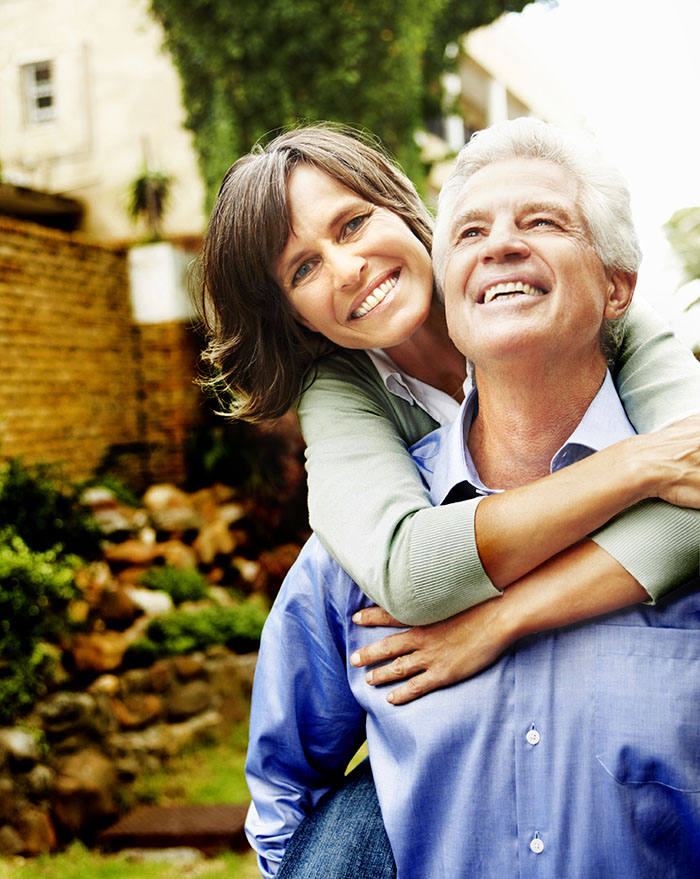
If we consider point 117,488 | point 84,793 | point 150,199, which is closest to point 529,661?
point 84,793

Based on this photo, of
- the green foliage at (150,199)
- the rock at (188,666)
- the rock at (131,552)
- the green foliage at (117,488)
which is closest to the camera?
the rock at (188,666)

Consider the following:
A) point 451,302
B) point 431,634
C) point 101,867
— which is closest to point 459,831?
point 431,634

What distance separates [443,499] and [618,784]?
460 millimetres

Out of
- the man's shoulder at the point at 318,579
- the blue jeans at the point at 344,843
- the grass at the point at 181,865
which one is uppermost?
the man's shoulder at the point at 318,579

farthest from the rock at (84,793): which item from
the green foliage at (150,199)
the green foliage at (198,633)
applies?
the green foliage at (150,199)

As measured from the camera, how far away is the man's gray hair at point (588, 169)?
1.25 meters

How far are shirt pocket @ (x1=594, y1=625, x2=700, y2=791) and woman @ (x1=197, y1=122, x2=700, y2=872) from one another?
0.23 feet

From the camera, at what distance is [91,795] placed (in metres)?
4.33

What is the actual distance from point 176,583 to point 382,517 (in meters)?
5.07

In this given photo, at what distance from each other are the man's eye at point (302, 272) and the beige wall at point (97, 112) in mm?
7284

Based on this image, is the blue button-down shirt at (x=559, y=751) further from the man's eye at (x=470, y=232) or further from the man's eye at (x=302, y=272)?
the man's eye at (x=302, y=272)

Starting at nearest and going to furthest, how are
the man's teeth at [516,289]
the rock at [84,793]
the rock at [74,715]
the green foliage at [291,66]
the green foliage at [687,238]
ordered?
the man's teeth at [516,289], the green foliage at [687,238], the rock at [84,793], the rock at [74,715], the green foliage at [291,66]

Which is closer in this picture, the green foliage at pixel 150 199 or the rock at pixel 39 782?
the rock at pixel 39 782

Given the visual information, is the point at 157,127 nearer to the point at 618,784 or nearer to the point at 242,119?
the point at 242,119
